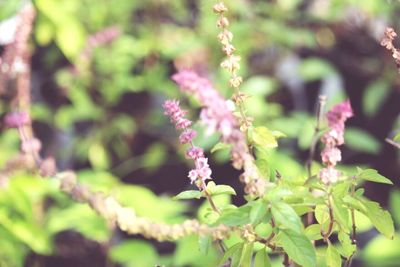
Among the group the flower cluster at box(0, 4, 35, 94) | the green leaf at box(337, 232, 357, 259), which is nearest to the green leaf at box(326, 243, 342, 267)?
the green leaf at box(337, 232, 357, 259)

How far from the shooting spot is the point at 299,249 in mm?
769

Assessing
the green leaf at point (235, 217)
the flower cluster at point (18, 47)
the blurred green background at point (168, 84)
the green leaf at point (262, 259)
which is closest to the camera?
the green leaf at point (235, 217)

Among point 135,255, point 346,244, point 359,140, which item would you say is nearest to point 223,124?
point 346,244

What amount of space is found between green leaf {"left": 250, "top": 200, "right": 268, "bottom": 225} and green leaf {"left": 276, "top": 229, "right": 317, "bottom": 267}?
0.08 metres

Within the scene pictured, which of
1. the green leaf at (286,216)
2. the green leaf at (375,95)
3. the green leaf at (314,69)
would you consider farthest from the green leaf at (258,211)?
the green leaf at (314,69)

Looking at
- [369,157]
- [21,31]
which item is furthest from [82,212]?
[369,157]

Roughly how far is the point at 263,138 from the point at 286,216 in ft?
0.50

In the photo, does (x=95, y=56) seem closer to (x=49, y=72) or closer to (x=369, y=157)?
(x=49, y=72)

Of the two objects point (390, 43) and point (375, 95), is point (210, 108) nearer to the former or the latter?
point (390, 43)

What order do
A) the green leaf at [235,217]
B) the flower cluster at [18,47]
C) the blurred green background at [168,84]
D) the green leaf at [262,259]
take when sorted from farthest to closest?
1. the blurred green background at [168,84]
2. the flower cluster at [18,47]
3. the green leaf at [262,259]
4. the green leaf at [235,217]

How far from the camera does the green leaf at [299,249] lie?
2.50 ft

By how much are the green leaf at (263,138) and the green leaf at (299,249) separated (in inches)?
5.5

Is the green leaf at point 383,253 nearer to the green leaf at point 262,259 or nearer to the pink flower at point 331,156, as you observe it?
the green leaf at point 262,259

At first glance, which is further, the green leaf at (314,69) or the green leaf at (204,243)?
the green leaf at (314,69)
